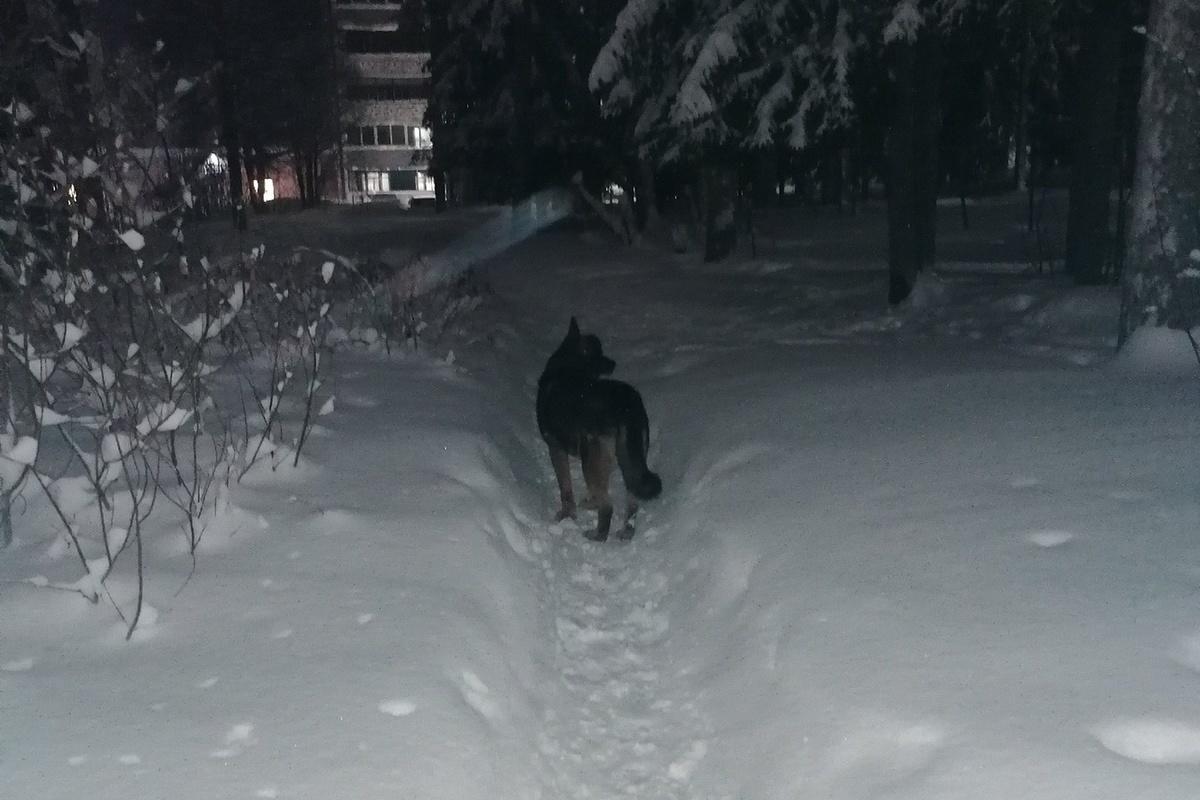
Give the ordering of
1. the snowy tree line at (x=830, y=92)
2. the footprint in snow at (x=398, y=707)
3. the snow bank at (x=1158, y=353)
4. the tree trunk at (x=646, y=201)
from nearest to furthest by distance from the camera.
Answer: the footprint in snow at (x=398, y=707)
the snow bank at (x=1158, y=353)
the snowy tree line at (x=830, y=92)
the tree trunk at (x=646, y=201)

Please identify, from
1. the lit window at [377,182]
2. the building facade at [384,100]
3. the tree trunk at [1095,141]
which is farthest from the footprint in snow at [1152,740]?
the lit window at [377,182]

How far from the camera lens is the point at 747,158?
15.9 m

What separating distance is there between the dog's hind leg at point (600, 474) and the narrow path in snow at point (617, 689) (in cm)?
23

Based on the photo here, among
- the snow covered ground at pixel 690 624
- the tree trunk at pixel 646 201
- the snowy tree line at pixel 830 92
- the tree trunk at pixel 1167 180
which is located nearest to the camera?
the snow covered ground at pixel 690 624

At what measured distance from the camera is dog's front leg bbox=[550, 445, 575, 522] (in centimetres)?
669

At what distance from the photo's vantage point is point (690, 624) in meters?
4.96

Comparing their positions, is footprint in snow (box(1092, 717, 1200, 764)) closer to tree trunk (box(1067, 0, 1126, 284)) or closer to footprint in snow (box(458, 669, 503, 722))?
footprint in snow (box(458, 669, 503, 722))

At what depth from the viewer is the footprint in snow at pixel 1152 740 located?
2.88 metres

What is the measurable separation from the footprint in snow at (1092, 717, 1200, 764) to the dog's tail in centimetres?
352

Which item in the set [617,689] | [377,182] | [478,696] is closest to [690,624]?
[617,689]

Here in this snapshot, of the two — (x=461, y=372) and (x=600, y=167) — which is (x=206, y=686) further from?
(x=600, y=167)

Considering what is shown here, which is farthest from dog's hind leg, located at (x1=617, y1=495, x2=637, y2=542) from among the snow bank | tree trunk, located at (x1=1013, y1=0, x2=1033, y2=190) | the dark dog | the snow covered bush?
tree trunk, located at (x1=1013, y1=0, x2=1033, y2=190)

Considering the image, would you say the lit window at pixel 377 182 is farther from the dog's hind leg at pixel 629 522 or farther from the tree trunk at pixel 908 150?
the dog's hind leg at pixel 629 522

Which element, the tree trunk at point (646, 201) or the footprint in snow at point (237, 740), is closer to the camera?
the footprint in snow at point (237, 740)
